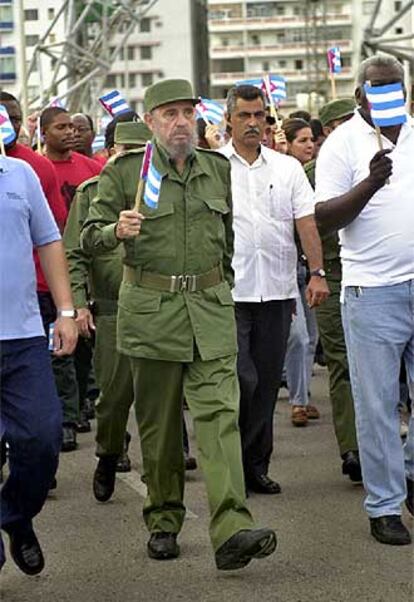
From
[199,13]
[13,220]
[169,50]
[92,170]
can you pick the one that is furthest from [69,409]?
[169,50]

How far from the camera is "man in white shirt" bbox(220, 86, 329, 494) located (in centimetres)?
802

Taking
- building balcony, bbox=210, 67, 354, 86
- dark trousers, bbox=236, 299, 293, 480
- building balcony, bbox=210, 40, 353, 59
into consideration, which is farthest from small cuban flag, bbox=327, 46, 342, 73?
building balcony, bbox=210, 40, 353, 59

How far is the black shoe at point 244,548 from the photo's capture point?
6.21m

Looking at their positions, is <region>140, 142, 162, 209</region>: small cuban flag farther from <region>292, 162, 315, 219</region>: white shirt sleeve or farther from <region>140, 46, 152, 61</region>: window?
<region>140, 46, 152, 61</region>: window

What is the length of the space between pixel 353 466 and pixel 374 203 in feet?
6.29

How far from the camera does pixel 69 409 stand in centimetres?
973

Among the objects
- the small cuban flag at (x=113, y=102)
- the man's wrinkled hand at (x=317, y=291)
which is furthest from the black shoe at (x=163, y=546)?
the small cuban flag at (x=113, y=102)

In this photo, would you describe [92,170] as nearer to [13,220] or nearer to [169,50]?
[13,220]

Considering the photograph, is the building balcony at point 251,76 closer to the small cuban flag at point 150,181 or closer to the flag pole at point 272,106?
the flag pole at point 272,106

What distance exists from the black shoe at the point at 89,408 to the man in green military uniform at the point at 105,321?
2.50 m

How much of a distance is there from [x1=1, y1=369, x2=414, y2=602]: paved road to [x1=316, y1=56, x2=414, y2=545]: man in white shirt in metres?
0.30

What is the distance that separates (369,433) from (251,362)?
4.07 feet

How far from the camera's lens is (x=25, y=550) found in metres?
6.39

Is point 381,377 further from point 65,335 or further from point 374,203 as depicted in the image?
point 65,335
